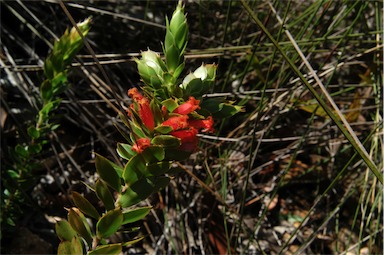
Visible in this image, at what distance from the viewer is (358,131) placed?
105 inches

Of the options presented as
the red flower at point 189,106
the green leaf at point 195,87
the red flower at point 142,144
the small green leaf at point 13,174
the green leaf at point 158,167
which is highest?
the green leaf at point 195,87

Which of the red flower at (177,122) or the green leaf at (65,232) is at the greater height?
the red flower at (177,122)

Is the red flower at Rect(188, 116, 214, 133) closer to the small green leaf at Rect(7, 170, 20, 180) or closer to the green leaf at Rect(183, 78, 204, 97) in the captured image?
the green leaf at Rect(183, 78, 204, 97)

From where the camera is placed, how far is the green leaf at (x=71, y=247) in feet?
3.64

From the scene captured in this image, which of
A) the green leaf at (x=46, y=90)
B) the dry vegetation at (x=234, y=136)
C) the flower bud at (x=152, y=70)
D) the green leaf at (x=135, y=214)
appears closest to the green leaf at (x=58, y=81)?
the green leaf at (x=46, y=90)

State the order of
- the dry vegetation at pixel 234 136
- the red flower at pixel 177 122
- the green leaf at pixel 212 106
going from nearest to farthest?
the red flower at pixel 177 122, the green leaf at pixel 212 106, the dry vegetation at pixel 234 136

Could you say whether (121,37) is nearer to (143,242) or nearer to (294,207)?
(143,242)

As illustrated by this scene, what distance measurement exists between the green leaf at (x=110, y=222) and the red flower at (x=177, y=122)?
233 millimetres

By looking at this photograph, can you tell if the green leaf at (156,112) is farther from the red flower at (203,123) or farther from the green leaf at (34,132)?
the green leaf at (34,132)

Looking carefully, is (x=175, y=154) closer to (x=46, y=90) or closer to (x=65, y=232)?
(x=65, y=232)

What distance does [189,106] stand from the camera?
1.08 meters

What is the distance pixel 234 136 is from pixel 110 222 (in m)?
1.47

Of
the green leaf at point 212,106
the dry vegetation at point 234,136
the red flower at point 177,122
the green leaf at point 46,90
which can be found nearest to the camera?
the red flower at point 177,122

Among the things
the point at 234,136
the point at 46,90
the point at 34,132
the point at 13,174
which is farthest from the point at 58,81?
the point at 234,136
